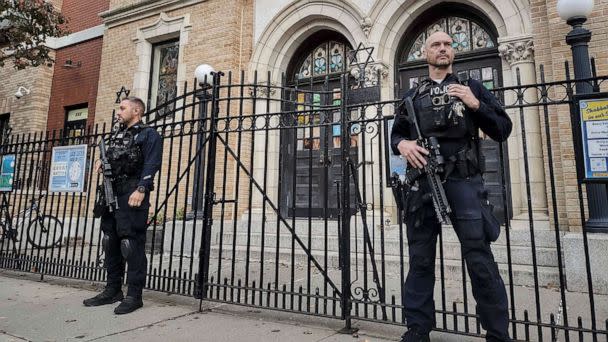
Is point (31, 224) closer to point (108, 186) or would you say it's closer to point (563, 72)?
point (108, 186)

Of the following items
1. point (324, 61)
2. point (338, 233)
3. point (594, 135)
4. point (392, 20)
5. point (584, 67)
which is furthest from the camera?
point (324, 61)

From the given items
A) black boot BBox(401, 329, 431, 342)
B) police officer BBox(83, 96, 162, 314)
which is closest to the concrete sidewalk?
police officer BBox(83, 96, 162, 314)

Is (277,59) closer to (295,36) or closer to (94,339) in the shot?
(295,36)

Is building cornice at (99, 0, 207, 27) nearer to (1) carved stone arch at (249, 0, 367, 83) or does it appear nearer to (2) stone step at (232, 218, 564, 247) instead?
(1) carved stone arch at (249, 0, 367, 83)

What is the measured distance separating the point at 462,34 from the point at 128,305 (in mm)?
7095

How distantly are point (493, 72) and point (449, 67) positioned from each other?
4.97m

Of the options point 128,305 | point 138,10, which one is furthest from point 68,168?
point 138,10

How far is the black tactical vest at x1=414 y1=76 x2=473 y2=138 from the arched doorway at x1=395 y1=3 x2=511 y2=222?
13.0 ft

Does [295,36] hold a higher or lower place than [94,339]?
higher

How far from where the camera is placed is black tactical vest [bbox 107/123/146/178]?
4160 mm

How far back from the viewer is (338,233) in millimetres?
3932

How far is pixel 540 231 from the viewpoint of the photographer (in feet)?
18.3

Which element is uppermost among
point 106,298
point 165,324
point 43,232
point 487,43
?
point 487,43

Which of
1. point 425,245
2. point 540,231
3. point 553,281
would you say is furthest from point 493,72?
point 425,245
